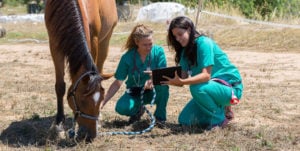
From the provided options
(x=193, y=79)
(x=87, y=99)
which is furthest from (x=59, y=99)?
(x=193, y=79)

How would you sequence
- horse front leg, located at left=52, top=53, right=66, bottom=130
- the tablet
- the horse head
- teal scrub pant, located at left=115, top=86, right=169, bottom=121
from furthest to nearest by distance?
teal scrub pant, located at left=115, top=86, right=169, bottom=121 < horse front leg, located at left=52, top=53, right=66, bottom=130 < the tablet < the horse head

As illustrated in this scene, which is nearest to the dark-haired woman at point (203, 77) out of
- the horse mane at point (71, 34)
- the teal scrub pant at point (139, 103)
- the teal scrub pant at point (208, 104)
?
the teal scrub pant at point (208, 104)

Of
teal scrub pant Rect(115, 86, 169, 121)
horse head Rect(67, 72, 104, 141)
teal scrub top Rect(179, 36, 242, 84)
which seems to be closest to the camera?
horse head Rect(67, 72, 104, 141)

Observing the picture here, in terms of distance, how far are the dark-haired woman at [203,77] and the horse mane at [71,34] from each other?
2.71ft

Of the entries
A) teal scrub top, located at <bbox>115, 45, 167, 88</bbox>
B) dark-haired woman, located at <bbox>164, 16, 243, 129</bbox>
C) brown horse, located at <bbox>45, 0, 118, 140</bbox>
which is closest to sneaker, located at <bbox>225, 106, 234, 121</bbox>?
dark-haired woman, located at <bbox>164, 16, 243, 129</bbox>

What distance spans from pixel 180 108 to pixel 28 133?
1.93 meters

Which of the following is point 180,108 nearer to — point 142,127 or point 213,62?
point 142,127

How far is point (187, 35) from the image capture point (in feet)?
15.0

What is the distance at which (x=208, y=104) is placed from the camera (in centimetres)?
463

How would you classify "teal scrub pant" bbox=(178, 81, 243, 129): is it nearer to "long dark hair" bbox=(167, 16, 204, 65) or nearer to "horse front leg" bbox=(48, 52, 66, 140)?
"long dark hair" bbox=(167, 16, 204, 65)

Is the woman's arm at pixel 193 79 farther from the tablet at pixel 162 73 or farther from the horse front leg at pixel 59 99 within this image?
the horse front leg at pixel 59 99

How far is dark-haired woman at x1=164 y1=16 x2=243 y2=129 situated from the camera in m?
4.49

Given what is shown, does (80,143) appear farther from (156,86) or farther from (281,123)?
(281,123)

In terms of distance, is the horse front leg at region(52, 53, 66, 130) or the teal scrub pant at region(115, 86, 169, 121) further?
the teal scrub pant at region(115, 86, 169, 121)
